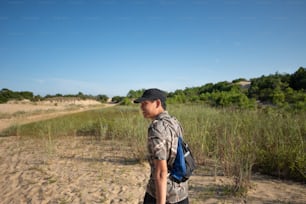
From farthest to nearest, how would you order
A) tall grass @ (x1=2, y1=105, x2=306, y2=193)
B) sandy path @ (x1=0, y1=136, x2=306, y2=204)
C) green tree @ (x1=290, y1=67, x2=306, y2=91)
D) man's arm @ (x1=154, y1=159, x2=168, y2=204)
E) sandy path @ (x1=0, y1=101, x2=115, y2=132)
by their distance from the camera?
green tree @ (x1=290, y1=67, x2=306, y2=91) < sandy path @ (x1=0, y1=101, x2=115, y2=132) < tall grass @ (x1=2, y1=105, x2=306, y2=193) < sandy path @ (x1=0, y1=136, x2=306, y2=204) < man's arm @ (x1=154, y1=159, x2=168, y2=204)

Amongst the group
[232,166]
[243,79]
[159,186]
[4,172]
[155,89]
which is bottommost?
[4,172]

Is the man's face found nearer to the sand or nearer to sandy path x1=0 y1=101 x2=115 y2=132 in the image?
the sand

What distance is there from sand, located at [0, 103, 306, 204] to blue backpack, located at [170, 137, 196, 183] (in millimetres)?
2189

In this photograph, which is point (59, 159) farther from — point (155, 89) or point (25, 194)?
point (155, 89)

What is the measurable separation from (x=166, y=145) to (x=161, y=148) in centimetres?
5

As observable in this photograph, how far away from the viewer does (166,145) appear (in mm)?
1238

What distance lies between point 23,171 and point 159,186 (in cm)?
466

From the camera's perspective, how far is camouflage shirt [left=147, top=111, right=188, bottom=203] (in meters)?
1.21

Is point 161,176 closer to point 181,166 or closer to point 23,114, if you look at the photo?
point 181,166

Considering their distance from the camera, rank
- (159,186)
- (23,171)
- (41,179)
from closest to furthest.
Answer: (159,186) < (41,179) < (23,171)

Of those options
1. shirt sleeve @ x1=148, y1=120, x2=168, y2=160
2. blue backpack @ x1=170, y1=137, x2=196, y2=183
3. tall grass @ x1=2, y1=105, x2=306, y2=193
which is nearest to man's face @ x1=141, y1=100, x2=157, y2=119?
shirt sleeve @ x1=148, y1=120, x2=168, y2=160

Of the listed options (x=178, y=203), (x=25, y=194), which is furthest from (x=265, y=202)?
(x=25, y=194)

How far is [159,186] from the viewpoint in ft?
3.98

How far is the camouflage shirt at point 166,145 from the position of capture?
1.21 m
